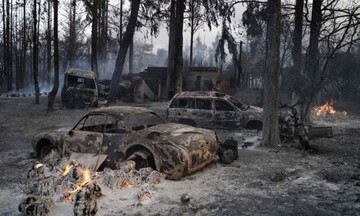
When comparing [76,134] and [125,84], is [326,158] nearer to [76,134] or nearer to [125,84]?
[76,134]

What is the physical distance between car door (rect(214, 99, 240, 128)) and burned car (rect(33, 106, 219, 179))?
5.47 m

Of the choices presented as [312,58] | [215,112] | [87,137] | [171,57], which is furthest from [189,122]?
[171,57]

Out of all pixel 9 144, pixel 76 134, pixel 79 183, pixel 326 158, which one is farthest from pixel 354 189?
pixel 9 144

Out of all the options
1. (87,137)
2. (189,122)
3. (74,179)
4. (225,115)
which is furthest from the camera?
(189,122)

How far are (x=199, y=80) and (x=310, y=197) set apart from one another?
26.2 meters

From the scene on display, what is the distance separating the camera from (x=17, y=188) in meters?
→ 6.89

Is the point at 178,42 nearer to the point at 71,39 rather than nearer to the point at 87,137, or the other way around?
the point at 87,137

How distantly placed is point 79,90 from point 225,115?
41.8ft

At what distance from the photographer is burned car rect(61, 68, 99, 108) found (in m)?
23.4

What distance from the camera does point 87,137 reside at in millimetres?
8031

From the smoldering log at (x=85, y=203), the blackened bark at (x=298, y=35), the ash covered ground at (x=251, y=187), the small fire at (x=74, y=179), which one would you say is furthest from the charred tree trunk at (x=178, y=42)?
the smoldering log at (x=85, y=203)

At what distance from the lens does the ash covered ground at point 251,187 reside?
232 inches

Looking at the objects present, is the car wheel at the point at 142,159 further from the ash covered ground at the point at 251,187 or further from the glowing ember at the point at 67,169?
the glowing ember at the point at 67,169

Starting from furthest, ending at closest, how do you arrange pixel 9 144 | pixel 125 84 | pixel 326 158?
1. pixel 125 84
2. pixel 9 144
3. pixel 326 158
